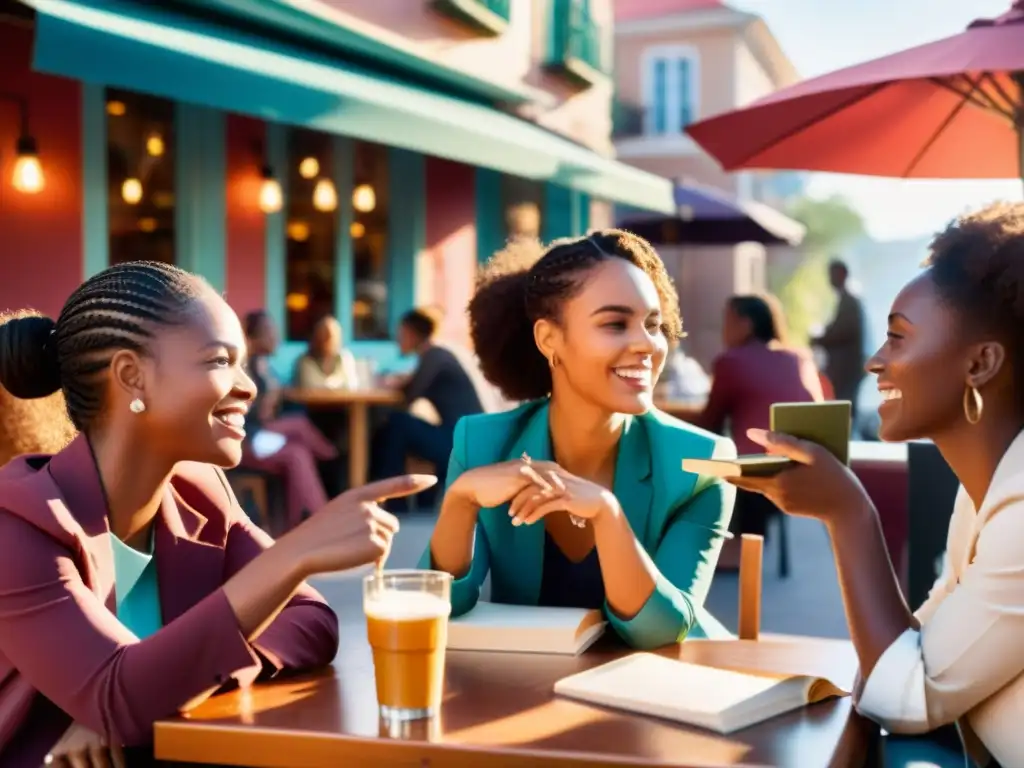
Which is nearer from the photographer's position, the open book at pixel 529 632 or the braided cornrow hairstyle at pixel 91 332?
the braided cornrow hairstyle at pixel 91 332

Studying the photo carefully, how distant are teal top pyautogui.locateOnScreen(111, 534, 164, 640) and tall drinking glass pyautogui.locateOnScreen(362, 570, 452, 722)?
0.47 meters

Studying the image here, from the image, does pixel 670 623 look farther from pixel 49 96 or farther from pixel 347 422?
pixel 347 422

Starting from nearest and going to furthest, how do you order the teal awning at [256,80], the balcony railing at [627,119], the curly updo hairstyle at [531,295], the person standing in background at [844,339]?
the curly updo hairstyle at [531,295] < the teal awning at [256,80] < the person standing in background at [844,339] < the balcony railing at [627,119]

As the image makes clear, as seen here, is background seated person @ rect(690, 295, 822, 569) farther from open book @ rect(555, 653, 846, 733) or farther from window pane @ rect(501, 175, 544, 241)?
window pane @ rect(501, 175, 544, 241)

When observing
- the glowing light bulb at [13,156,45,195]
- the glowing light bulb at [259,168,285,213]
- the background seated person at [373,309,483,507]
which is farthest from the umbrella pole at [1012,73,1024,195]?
the glowing light bulb at [259,168,285,213]

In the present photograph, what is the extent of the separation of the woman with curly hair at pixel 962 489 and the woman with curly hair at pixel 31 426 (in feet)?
4.00

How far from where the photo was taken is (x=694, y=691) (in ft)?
5.40

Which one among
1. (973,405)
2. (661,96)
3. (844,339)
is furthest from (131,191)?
(661,96)

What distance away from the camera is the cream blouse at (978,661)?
1562 millimetres

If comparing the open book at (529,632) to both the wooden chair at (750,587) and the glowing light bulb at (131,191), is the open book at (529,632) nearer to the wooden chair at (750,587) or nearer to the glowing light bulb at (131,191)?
the wooden chair at (750,587)

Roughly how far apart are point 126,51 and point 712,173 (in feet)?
64.3

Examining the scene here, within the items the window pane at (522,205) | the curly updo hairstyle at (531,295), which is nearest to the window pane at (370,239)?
the window pane at (522,205)

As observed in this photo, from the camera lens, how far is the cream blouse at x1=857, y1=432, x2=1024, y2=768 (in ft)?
5.13

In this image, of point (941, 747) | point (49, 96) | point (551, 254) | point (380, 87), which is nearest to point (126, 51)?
point (49, 96)
